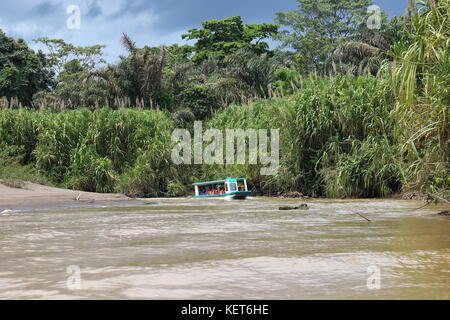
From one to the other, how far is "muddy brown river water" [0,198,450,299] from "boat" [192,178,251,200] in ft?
19.2

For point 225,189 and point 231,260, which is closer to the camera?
point 231,260

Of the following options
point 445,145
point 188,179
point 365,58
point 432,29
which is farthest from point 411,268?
point 365,58

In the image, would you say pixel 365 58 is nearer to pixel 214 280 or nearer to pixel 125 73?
pixel 125 73

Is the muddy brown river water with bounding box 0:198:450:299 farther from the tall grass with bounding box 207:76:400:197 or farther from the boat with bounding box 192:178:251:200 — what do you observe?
the boat with bounding box 192:178:251:200

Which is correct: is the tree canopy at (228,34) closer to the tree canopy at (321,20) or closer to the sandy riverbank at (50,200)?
the tree canopy at (321,20)

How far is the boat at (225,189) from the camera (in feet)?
38.6

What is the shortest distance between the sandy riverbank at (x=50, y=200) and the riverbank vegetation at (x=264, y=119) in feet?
7.28

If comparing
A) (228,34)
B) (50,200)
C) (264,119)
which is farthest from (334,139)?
(228,34)

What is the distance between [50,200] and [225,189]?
4276 mm

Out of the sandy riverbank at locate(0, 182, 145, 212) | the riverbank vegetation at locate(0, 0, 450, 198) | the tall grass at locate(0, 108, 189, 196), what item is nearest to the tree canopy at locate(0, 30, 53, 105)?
the riverbank vegetation at locate(0, 0, 450, 198)

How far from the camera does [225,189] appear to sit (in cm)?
1243

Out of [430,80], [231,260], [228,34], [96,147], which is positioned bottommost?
[231,260]

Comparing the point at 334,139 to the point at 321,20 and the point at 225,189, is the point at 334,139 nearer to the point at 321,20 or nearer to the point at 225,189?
the point at 225,189

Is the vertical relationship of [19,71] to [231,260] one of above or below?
above
